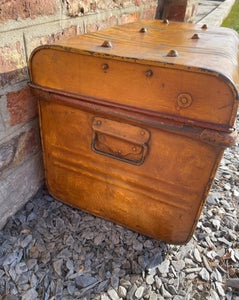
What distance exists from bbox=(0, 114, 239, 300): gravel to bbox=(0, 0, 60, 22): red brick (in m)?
0.77

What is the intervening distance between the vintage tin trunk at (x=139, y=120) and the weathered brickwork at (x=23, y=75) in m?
0.07

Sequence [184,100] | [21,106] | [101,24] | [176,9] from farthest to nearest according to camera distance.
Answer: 1. [176,9]
2. [101,24]
3. [21,106]
4. [184,100]

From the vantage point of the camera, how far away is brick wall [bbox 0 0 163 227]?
91 cm

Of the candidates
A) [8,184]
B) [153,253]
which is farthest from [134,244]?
[8,184]

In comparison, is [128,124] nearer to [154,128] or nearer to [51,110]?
[154,128]

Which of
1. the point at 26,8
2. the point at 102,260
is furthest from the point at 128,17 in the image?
the point at 102,260

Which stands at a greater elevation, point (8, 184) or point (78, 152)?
point (78, 152)

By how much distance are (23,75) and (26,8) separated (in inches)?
9.0

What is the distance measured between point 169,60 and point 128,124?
0.79ft

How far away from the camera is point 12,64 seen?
0.94 metres

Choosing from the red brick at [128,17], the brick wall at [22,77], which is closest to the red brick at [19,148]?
the brick wall at [22,77]

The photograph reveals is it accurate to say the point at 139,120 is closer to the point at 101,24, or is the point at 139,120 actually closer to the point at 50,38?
the point at 50,38

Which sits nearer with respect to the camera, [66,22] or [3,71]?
[3,71]

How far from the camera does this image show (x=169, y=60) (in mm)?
769
